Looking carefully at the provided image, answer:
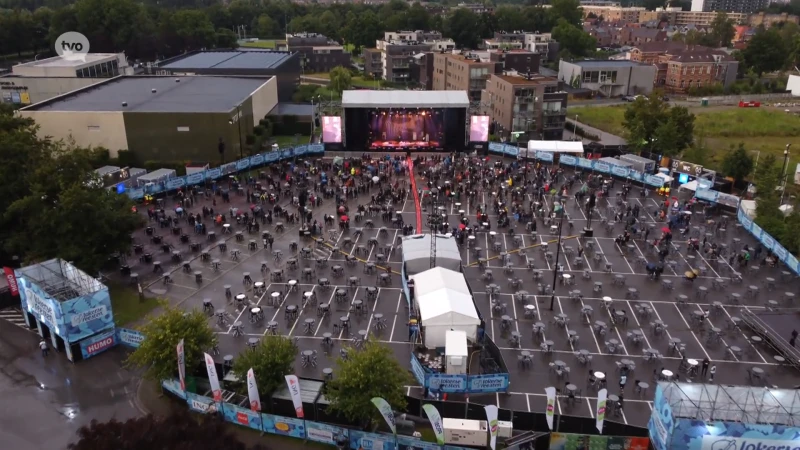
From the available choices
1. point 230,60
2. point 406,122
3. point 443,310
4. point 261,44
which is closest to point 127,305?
point 443,310

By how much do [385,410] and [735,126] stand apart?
67524 millimetres

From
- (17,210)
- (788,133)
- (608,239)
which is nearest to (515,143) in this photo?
(608,239)

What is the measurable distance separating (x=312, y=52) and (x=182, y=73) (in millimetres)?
35775

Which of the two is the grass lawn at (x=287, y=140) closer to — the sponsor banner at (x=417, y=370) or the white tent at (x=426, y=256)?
the white tent at (x=426, y=256)

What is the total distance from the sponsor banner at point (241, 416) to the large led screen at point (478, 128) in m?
39.2

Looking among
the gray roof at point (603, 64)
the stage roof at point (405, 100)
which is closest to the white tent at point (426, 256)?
the stage roof at point (405, 100)

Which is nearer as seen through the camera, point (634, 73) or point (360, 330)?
point (360, 330)

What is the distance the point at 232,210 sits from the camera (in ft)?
125

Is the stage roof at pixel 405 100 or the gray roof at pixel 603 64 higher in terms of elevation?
the stage roof at pixel 405 100

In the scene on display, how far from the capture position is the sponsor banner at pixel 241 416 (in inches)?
763

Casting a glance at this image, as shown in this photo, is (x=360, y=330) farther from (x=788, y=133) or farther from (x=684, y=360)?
(x=788, y=133)

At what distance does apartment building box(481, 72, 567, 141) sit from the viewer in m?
59.8

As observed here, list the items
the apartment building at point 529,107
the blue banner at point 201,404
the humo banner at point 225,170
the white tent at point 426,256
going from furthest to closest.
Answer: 1. the apartment building at point 529,107
2. the humo banner at point 225,170
3. the white tent at point 426,256
4. the blue banner at point 201,404

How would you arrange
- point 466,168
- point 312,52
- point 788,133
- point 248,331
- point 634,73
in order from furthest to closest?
point 312,52
point 634,73
point 788,133
point 466,168
point 248,331
